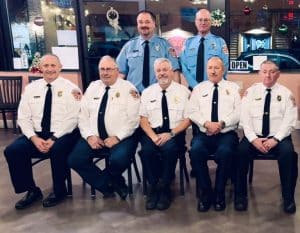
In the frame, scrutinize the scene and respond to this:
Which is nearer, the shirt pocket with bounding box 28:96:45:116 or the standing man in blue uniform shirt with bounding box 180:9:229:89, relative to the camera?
the shirt pocket with bounding box 28:96:45:116

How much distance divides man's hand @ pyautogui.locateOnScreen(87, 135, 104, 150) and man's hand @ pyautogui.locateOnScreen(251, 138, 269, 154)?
1.23m

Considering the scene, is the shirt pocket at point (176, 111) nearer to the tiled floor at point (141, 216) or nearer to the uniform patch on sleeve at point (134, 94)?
the uniform patch on sleeve at point (134, 94)

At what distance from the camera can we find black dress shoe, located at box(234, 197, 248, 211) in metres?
3.22

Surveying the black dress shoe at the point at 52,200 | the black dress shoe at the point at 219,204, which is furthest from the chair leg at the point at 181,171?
the black dress shoe at the point at 52,200

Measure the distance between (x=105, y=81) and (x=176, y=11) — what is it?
2.47 metres

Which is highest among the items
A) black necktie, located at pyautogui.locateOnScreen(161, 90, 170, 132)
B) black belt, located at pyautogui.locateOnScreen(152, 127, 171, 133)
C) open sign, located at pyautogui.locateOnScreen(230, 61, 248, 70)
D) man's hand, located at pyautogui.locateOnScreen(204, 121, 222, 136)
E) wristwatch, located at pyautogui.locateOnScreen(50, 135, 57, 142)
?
open sign, located at pyautogui.locateOnScreen(230, 61, 248, 70)

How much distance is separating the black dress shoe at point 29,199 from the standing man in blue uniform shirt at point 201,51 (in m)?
1.70

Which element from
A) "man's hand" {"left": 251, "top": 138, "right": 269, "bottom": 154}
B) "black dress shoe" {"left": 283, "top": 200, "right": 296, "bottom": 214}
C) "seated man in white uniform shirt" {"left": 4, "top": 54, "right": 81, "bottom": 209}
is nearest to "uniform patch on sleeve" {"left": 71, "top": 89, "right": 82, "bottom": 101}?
"seated man in white uniform shirt" {"left": 4, "top": 54, "right": 81, "bottom": 209}

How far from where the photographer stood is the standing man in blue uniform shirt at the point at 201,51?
3.89m

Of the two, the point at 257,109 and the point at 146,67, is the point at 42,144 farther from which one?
the point at 257,109

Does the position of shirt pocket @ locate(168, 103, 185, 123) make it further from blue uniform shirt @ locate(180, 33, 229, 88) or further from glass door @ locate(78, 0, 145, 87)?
glass door @ locate(78, 0, 145, 87)

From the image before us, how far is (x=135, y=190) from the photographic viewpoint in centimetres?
373

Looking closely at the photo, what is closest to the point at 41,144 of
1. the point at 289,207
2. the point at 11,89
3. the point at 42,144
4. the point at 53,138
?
the point at 42,144

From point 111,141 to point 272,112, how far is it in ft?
4.33
